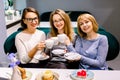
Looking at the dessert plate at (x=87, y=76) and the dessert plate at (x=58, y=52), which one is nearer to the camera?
the dessert plate at (x=87, y=76)

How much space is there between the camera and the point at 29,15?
5.60 ft

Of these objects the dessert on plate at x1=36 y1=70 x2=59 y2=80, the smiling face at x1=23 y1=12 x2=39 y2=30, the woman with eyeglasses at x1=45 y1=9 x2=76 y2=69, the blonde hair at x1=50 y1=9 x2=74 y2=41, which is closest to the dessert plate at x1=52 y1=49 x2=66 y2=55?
the woman with eyeglasses at x1=45 y1=9 x2=76 y2=69

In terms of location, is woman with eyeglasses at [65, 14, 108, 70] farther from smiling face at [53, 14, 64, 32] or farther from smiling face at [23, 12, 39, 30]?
smiling face at [23, 12, 39, 30]

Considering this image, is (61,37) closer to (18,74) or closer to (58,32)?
(58,32)

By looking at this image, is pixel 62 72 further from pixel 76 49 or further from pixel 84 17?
pixel 84 17

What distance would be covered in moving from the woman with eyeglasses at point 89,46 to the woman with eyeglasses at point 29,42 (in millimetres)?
273

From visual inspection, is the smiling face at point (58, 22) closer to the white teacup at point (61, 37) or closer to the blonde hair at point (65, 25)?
the blonde hair at point (65, 25)

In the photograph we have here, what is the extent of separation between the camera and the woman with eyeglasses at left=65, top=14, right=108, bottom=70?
1551mm

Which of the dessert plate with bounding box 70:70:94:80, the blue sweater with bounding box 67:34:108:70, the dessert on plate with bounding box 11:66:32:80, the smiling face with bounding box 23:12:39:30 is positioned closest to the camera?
the dessert on plate with bounding box 11:66:32:80

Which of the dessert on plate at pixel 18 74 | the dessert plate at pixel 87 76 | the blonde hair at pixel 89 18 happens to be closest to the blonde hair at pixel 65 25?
the blonde hair at pixel 89 18

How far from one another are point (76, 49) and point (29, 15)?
50cm

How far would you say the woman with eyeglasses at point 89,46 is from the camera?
1551 millimetres

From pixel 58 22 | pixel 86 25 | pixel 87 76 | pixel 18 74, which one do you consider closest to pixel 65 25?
pixel 58 22

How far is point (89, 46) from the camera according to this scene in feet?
5.32
